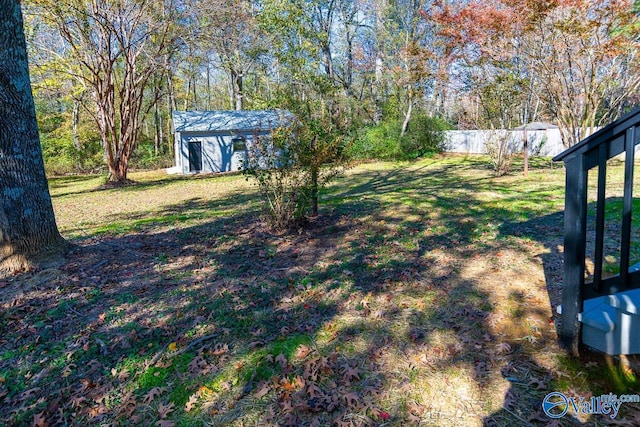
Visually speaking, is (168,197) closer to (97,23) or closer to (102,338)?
(97,23)

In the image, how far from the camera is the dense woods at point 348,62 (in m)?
10.4

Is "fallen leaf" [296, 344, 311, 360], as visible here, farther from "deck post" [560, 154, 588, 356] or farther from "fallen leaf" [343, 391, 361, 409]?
"deck post" [560, 154, 588, 356]

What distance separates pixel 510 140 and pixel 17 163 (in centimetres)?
1220

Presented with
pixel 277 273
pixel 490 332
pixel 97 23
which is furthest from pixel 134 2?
pixel 490 332

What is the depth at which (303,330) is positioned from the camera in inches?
119

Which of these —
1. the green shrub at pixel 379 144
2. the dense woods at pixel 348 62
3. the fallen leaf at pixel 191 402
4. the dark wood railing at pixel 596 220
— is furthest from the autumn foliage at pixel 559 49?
the fallen leaf at pixel 191 402

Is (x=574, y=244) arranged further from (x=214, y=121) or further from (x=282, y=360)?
(x=214, y=121)

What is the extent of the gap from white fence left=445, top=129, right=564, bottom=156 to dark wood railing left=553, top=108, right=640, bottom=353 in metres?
9.52

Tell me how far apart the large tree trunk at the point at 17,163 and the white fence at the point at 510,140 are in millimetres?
10751

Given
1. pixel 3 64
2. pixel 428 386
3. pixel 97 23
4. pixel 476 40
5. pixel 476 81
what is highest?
pixel 97 23

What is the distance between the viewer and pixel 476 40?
453 inches

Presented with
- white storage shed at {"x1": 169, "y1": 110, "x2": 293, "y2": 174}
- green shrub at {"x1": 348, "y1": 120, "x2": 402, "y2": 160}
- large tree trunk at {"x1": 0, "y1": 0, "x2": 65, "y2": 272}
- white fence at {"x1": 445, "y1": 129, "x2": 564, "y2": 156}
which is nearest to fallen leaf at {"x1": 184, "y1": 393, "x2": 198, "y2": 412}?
large tree trunk at {"x1": 0, "y1": 0, "x2": 65, "y2": 272}

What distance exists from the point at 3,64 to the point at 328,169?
409 centimetres

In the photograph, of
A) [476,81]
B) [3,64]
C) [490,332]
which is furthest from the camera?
[476,81]
